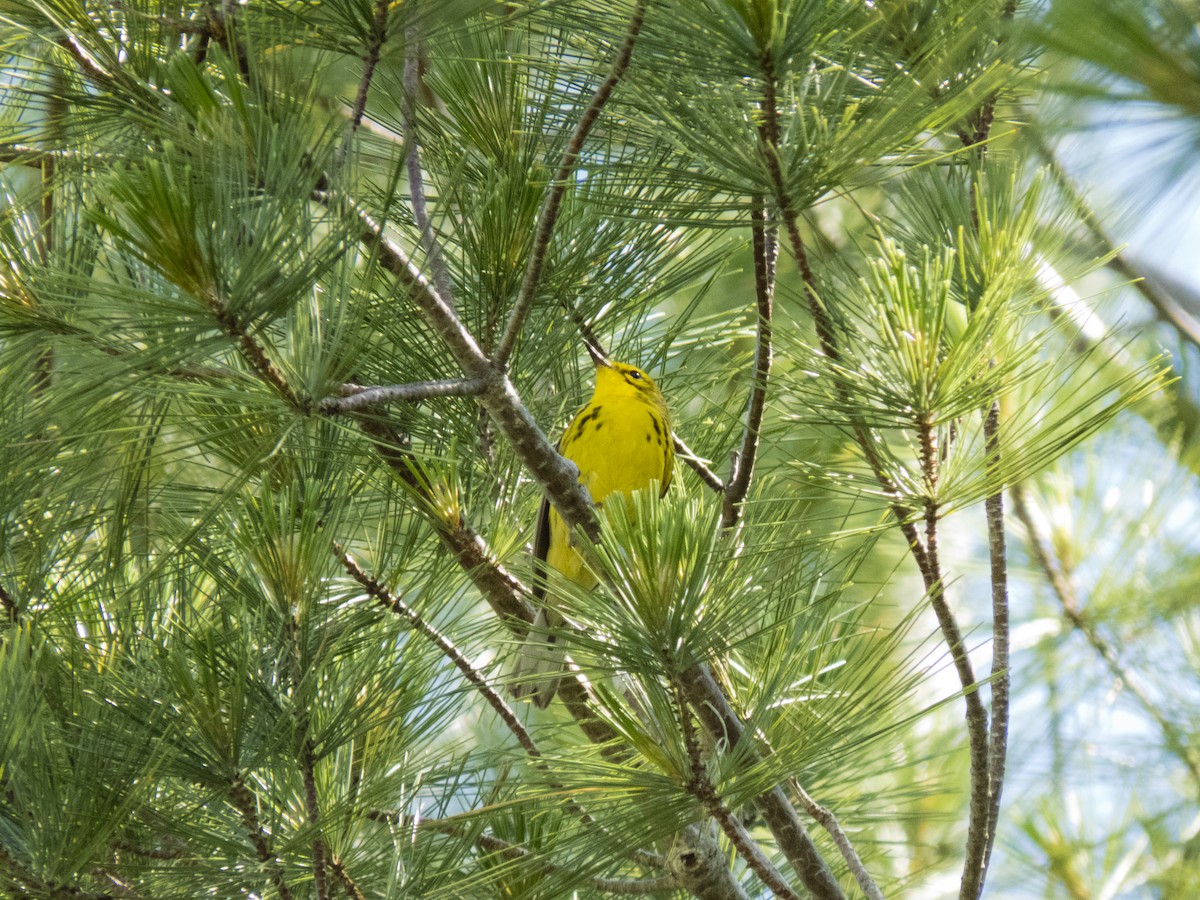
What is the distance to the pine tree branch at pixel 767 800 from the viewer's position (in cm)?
142

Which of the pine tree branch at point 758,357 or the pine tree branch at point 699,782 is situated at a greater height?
the pine tree branch at point 758,357

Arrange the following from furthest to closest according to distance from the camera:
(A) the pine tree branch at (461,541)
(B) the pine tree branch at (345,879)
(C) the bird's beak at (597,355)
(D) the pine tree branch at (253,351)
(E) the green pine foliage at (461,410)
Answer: (C) the bird's beak at (597,355)
(A) the pine tree branch at (461,541)
(B) the pine tree branch at (345,879)
(E) the green pine foliage at (461,410)
(D) the pine tree branch at (253,351)

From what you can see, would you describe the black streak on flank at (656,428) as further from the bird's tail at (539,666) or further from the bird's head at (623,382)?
the bird's tail at (539,666)

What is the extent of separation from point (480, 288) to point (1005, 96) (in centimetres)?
99

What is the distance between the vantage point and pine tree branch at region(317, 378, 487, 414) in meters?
1.30

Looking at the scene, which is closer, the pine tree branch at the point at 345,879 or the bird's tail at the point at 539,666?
the pine tree branch at the point at 345,879

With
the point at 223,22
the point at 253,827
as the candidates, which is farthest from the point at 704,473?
the point at 223,22

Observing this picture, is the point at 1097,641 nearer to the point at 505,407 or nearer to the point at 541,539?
the point at 541,539

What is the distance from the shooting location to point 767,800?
5.21ft

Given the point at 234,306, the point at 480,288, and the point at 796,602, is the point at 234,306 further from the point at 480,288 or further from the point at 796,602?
the point at 796,602

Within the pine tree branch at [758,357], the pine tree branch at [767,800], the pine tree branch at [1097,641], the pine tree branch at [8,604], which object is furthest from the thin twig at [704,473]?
the pine tree branch at [8,604]

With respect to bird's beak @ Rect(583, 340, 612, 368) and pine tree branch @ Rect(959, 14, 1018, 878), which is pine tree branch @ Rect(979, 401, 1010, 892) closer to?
pine tree branch @ Rect(959, 14, 1018, 878)

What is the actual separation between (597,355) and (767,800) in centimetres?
107

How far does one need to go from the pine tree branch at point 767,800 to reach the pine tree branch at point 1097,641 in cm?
135
